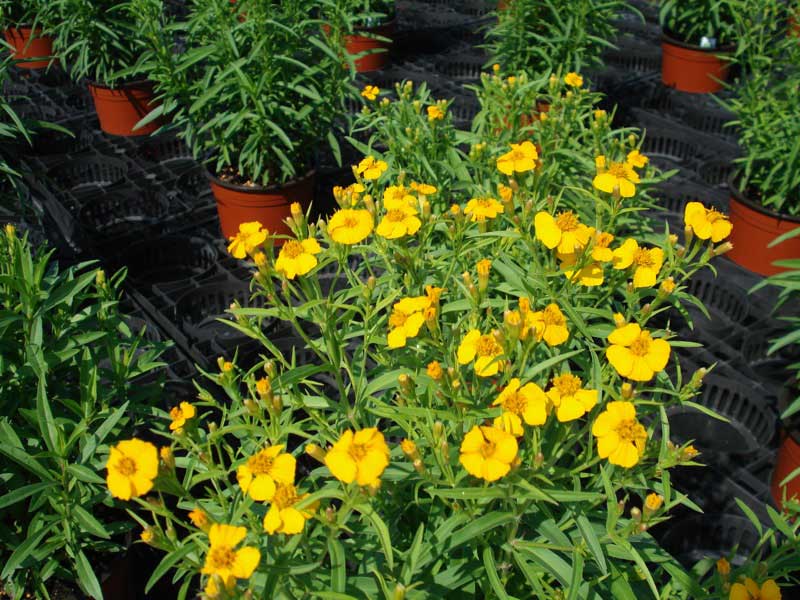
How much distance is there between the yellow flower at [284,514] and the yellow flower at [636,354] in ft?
1.92

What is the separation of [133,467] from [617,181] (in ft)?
3.96

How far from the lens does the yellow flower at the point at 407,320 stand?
4.34ft

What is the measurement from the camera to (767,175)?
3.34 m

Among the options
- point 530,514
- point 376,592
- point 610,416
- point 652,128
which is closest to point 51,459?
point 376,592

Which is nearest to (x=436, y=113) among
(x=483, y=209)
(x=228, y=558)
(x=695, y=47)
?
(x=483, y=209)

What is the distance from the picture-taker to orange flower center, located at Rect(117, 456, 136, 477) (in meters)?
1.08

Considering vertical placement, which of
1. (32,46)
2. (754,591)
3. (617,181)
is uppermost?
(617,181)

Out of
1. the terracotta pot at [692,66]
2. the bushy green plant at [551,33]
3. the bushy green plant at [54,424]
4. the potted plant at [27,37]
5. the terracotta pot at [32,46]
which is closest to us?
the bushy green plant at [54,424]

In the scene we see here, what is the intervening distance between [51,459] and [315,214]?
7.30 ft

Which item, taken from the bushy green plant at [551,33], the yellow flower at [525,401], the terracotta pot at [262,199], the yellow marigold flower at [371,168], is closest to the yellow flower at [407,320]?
the yellow flower at [525,401]

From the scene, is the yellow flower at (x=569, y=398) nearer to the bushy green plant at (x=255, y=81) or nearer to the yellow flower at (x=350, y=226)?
the yellow flower at (x=350, y=226)

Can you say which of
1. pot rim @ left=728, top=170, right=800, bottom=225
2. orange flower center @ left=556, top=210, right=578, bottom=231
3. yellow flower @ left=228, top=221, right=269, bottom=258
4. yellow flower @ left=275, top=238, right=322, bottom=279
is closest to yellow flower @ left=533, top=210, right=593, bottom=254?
orange flower center @ left=556, top=210, right=578, bottom=231

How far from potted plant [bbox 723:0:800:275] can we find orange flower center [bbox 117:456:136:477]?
286 cm

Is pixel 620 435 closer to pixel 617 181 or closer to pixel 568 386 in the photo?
pixel 568 386
